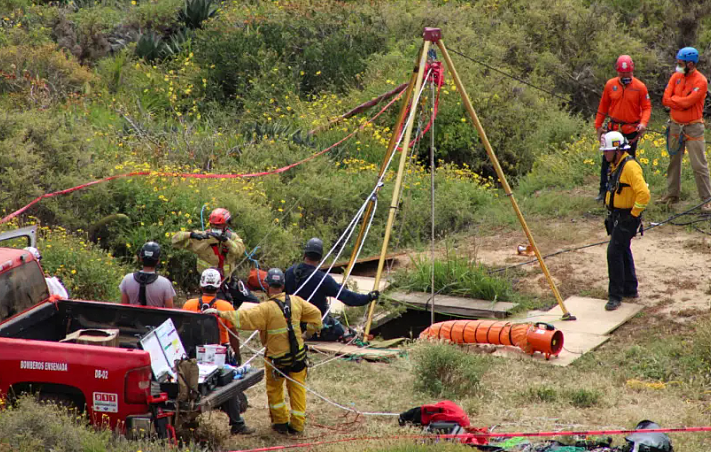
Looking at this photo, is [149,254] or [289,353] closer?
[289,353]

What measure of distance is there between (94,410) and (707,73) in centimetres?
1639

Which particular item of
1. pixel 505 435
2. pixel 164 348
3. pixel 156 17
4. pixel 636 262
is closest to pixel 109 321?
pixel 164 348

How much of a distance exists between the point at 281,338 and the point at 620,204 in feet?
16.5

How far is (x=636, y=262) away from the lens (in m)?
11.8

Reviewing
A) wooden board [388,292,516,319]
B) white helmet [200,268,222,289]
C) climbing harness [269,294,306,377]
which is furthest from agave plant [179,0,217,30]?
climbing harness [269,294,306,377]

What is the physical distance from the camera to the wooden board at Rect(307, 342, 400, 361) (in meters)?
9.31

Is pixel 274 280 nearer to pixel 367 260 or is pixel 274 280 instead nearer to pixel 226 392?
pixel 226 392

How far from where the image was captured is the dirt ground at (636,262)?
10.8 m

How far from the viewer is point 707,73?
18.9m

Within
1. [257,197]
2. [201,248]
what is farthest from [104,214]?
[201,248]

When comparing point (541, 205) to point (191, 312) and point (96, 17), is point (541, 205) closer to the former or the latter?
point (191, 312)

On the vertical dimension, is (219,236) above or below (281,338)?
above

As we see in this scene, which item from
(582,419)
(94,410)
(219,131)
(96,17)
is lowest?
(582,419)

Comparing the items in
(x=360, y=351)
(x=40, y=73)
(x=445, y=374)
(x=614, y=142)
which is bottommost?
(x=360, y=351)
